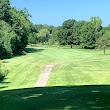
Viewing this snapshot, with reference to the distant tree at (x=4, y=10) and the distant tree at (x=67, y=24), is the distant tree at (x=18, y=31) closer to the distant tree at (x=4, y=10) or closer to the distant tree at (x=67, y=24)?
the distant tree at (x=4, y=10)

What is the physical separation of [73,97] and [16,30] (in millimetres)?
78080

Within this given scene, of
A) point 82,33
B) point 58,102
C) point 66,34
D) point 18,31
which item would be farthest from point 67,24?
point 58,102

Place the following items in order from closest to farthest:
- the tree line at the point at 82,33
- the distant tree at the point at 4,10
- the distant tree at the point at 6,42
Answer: the distant tree at the point at 6,42
the distant tree at the point at 4,10
the tree line at the point at 82,33

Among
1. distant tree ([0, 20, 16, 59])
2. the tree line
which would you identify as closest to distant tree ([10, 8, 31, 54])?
distant tree ([0, 20, 16, 59])

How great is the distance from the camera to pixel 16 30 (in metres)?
91.1

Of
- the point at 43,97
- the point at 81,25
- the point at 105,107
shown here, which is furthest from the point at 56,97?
the point at 81,25

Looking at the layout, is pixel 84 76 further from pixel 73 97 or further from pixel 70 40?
pixel 70 40

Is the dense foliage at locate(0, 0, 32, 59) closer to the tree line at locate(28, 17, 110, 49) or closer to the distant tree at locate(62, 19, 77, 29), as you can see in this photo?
the tree line at locate(28, 17, 110, 49)

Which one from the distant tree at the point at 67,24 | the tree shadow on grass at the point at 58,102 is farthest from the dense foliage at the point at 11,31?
the tree shadow on grass at the point at 58,102

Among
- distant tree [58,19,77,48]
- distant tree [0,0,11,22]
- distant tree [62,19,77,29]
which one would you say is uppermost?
distant tree [0,0,11,22]

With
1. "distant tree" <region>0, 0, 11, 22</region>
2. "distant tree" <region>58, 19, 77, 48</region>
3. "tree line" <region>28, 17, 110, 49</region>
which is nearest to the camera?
"distant tree" <region>0, 0, 11, 22</region>

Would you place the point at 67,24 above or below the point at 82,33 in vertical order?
above

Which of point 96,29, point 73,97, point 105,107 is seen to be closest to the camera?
point 105,107

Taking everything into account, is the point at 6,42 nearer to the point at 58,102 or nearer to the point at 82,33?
the point at 82,33
